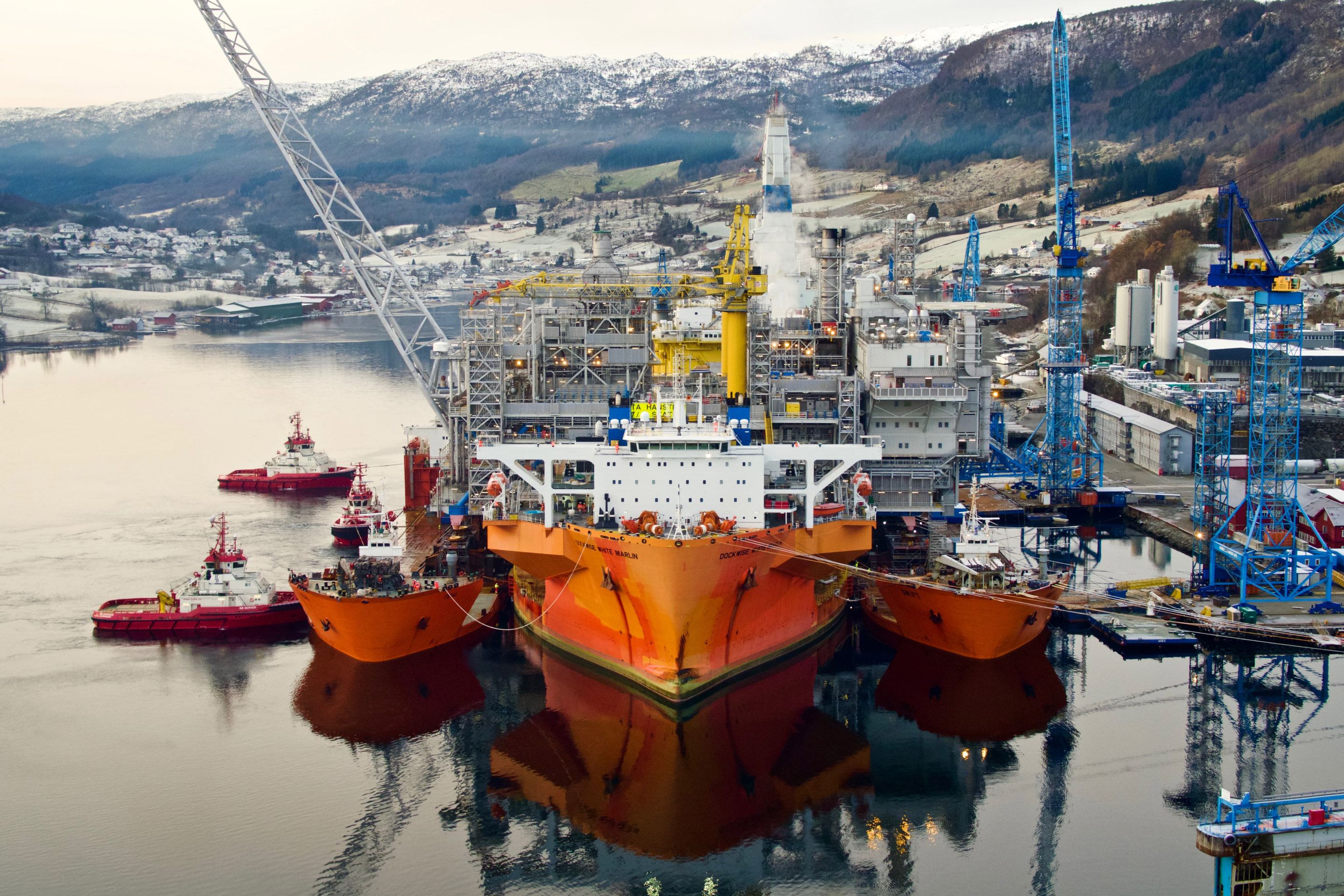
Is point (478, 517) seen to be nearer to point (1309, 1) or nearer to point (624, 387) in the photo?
point (624, 387)

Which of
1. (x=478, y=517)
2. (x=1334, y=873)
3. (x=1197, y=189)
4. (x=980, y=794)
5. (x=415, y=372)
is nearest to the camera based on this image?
(x=1334, y=873)

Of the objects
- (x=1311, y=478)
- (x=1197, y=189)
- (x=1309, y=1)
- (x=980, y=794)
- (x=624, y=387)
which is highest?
(x=1309, y=1)

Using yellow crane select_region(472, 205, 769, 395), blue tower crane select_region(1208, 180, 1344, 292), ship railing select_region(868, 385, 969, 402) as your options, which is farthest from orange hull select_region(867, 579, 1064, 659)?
blue tower crane select_region(1208, 180, 1344, 292)

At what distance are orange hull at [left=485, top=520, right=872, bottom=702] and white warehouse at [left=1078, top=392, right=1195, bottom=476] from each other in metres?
15.0

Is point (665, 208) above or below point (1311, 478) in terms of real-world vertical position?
above

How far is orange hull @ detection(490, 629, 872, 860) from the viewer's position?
1692 centimetres

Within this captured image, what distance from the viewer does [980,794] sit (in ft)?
57.6

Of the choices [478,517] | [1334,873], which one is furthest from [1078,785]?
[478,517]

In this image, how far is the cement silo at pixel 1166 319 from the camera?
44.4 meters

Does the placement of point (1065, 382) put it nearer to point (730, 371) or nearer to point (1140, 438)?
point (1140, 438)

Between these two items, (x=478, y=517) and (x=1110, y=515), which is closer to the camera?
(x=478, y=517)

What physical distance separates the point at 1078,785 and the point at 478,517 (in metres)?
12.6

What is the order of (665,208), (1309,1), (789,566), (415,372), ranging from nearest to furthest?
(789,566), (415,372), (1309,1), (665,208)

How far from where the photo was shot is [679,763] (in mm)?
18281
